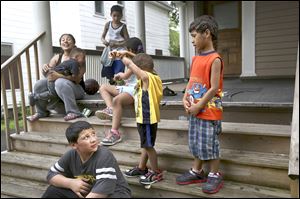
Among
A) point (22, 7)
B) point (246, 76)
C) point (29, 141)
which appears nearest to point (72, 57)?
point (29, 141)

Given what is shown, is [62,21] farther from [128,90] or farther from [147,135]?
[147,135]

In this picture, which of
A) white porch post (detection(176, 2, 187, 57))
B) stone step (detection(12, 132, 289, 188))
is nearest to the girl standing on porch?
stone step (detection(12, 132, 289, 188))

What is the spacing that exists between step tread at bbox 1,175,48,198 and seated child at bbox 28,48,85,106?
0.97 m

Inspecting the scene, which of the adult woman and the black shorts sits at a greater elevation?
the adult woman

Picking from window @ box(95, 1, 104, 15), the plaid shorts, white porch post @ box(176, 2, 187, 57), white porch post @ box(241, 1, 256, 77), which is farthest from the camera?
window @ box(95, 1, 104, 15)

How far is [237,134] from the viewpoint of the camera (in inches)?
98.7

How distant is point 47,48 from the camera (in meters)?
3.90

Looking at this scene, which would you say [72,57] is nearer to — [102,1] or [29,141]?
[29,141]

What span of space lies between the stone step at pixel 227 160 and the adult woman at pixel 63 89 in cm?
41

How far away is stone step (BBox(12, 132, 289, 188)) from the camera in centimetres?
218

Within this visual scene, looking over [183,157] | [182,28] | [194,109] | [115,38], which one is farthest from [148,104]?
[182,28]

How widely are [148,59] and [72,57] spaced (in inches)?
60.6

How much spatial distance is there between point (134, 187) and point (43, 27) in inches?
95.6

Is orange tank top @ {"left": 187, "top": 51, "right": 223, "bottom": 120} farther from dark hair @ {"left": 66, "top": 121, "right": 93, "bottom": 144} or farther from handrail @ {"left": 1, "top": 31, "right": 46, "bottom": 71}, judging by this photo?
handrail @ {"left": 1, "top": 31, "right": 46, "bottom": 71}
